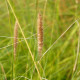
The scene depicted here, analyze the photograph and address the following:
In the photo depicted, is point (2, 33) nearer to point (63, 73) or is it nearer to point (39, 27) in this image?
point (63, 73)

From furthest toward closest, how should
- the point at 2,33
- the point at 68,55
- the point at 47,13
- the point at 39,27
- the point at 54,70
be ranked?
the point at 47,13
the point at 2,33
the point at 68,55
the point at 54,70
the point at 39,27

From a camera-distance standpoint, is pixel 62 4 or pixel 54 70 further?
pixel 62 4

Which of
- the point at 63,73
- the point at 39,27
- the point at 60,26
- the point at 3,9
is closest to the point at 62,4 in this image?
the point at 60,26

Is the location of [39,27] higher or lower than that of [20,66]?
higher

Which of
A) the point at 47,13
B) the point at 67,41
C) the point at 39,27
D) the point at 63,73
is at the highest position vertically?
the point at 39,27

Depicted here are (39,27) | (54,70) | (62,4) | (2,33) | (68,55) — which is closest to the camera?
(39,27)

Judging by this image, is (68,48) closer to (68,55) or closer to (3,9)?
(68,55)
